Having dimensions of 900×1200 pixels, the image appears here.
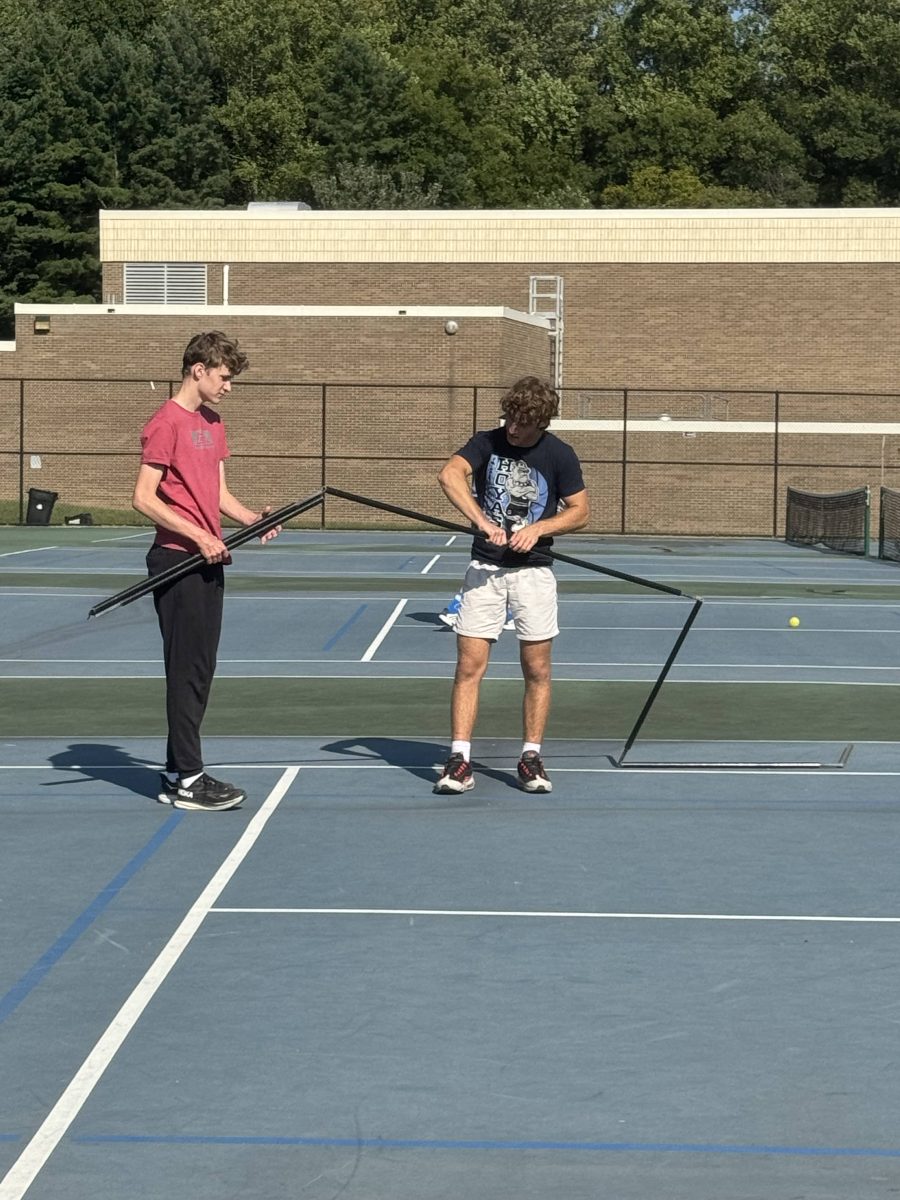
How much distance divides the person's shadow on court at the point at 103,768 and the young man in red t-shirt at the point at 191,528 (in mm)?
588

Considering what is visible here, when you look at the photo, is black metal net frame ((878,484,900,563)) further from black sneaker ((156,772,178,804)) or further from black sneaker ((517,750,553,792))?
black sneaker ((156,772,178,804))

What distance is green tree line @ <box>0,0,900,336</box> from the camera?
234 feet

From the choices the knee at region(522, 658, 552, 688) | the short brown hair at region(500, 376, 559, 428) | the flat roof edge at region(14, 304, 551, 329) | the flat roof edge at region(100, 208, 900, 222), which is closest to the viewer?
the short brown hair at region(500, 376, 559, 428)

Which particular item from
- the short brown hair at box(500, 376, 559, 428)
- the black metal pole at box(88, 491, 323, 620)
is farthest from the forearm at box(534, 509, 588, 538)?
the black metal pole at box(88, 491, 323, 620)

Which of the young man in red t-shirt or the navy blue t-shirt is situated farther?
the navy blue t-shirt

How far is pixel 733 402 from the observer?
49.9 metres

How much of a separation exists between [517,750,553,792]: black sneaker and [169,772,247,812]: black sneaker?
1.40 m

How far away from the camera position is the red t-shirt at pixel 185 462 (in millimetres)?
8422

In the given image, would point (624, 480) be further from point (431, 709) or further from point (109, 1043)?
point (109, 1043)

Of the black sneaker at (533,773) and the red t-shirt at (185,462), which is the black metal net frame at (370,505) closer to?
the red t-shirt at (185,462)

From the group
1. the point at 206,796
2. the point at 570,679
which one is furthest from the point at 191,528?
the point at 570,679

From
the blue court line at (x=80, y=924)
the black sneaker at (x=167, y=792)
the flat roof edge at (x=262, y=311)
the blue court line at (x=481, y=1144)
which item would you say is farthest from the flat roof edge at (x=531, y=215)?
the blue court line at (x=481, y=1144)

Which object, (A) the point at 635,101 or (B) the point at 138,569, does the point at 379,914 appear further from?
(A) the point at 635,101

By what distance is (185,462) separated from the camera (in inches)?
332
